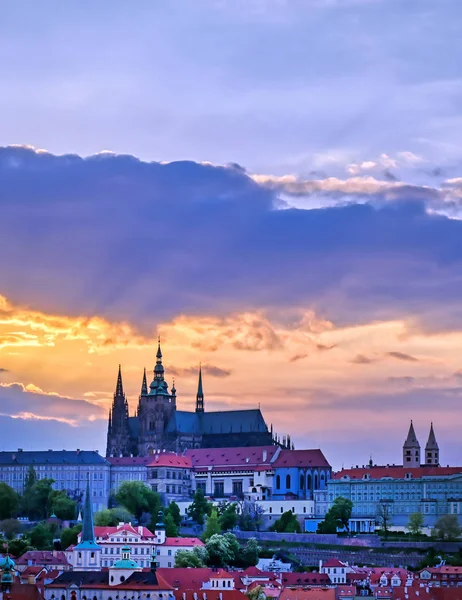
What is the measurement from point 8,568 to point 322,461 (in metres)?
67.8

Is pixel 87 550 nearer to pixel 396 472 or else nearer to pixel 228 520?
pixel 228 520

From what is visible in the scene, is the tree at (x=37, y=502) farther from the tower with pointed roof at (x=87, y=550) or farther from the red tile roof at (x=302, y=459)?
the tower with pointed roof at (x=87, y=550)

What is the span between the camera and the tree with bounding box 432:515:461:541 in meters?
146

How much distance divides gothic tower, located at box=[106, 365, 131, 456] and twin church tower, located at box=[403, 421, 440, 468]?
2980cm

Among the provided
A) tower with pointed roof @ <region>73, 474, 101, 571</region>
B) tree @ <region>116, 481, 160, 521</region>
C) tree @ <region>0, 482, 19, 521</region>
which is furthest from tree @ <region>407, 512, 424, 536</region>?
tree @ <region>0, 482, 19, 521</region>

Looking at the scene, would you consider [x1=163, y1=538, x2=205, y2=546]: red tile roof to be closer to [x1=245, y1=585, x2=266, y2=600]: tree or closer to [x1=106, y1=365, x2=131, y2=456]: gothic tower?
[x1=245, y1=585, x2=266, y2=600]: tree

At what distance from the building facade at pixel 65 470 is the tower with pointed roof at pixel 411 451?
2935 centimetres

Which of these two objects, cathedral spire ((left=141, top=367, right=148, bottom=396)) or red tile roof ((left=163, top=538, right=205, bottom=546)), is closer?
red tile roof ((left=163, top=538, right=205, bottom=546))

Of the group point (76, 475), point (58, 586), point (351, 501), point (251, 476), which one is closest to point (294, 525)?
point (351, 501)

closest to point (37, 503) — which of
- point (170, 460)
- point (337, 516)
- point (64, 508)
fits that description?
point (64, 508)

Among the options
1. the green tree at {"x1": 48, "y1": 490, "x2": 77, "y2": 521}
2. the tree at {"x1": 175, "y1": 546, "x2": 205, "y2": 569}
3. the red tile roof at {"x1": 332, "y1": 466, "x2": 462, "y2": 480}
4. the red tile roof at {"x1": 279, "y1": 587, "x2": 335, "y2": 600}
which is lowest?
the red tile roof at {"x1": 279, "y1": 587, "x2": 335, "y2": 600}

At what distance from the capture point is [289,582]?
121 m

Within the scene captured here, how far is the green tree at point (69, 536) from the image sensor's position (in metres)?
140

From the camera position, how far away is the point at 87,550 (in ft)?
424
